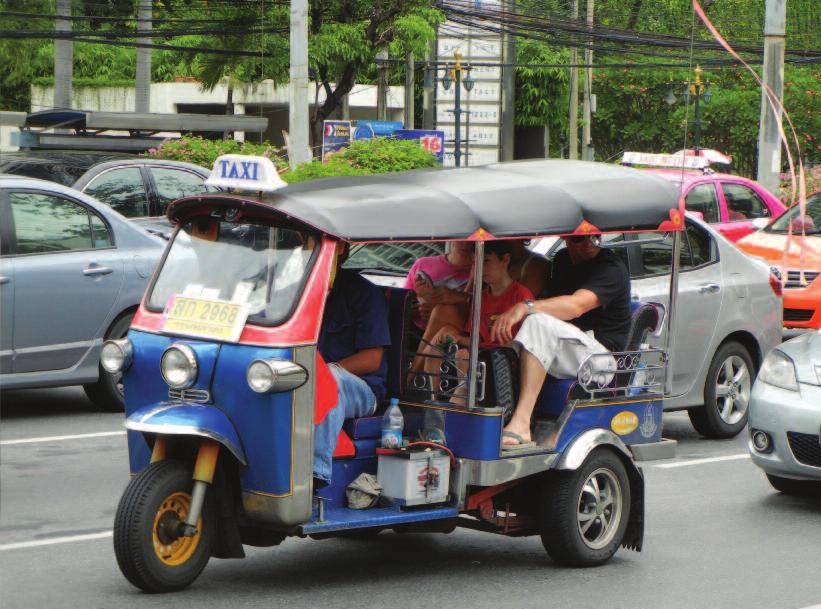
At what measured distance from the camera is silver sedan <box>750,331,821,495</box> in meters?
8.14

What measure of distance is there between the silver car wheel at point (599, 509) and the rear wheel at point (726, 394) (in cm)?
383

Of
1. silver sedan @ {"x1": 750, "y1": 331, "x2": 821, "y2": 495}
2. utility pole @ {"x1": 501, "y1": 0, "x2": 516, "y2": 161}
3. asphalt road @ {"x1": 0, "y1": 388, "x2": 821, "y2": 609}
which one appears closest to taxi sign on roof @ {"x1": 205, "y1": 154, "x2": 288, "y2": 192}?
asphalt road @ {"x1": 0, "y1": 388, "x2": 821, "y2": 609}

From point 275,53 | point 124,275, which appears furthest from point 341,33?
point 124,275

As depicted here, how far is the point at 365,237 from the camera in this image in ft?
19.3

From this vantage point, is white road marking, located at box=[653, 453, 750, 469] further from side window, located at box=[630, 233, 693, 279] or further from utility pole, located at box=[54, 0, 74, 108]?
utility pole, located at box=[54, 0, 74, 108]

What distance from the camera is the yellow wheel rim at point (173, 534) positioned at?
5.71 meters

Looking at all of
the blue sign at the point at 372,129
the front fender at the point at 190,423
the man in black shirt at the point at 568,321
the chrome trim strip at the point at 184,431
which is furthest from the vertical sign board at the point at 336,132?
the chrome trim strip at the point at 184,431

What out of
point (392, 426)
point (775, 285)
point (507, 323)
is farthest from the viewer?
point (775, 285)

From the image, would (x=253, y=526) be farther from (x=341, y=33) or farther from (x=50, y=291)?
(x=341, y=33)

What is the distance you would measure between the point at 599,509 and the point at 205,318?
7.04 feet

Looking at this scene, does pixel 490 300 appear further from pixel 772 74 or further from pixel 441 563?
pixel 772 74

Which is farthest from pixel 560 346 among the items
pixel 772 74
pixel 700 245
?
pixel 772 74

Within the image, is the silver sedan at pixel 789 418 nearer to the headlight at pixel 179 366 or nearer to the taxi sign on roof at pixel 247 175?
the taxi sign on roof at pixel 247 175

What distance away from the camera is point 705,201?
17719mm
